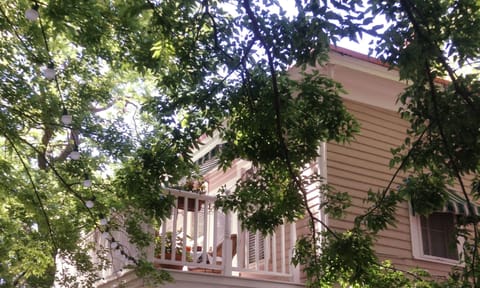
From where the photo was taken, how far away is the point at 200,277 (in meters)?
6.66

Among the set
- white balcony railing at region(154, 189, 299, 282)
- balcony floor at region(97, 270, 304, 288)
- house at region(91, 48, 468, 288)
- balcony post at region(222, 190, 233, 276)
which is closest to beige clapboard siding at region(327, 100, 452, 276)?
house at region(91, 48, 468, 288)

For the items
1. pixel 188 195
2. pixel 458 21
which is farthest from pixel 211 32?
pixel 188 195

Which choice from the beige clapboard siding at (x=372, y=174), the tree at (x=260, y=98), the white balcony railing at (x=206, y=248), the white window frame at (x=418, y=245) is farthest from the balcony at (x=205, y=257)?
the white window frame at (x=418, y=245)

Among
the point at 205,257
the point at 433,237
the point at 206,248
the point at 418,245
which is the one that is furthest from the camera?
the point at 433,237

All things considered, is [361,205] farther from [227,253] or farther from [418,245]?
[227,253]

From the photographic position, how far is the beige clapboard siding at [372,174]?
8.10m

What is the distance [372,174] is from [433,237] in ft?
4.60

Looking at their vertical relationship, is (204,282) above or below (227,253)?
below

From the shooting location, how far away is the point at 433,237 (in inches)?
339

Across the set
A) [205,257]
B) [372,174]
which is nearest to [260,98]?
[205,257]

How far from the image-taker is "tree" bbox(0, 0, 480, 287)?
144 inches

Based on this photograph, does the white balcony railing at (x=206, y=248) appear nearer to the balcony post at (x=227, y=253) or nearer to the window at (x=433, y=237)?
the balcony post at (x=227, y=253)

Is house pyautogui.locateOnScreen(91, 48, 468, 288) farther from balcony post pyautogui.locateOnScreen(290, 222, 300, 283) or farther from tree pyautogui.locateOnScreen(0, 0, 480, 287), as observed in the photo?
tree pyautogui.locateOnScreen(0, 0, 480, 287)

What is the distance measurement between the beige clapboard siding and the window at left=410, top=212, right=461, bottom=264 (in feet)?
0.31
